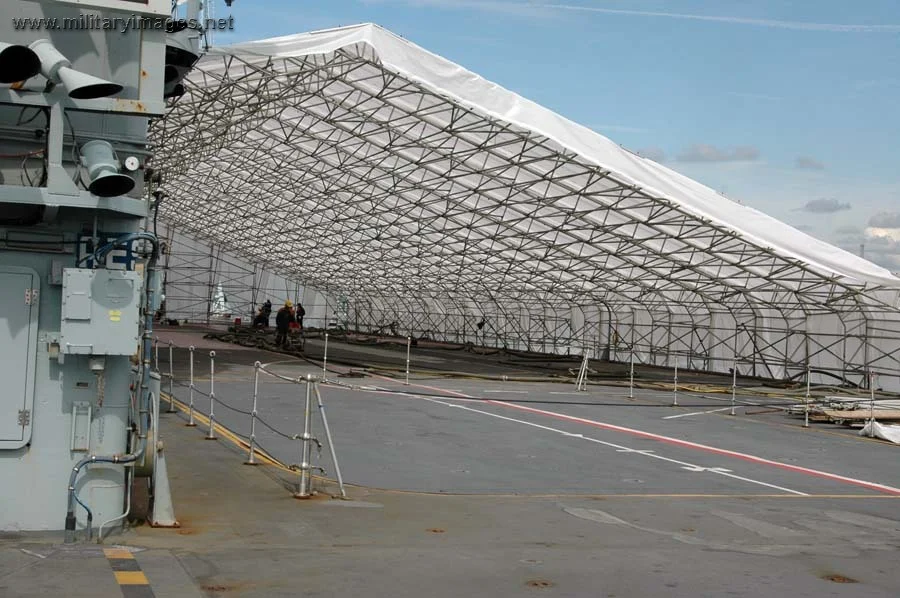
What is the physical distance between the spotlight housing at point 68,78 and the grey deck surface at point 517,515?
366 cm

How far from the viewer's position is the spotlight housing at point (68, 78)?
24.6ft

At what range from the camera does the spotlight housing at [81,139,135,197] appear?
779cm

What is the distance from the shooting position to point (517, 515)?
10.4m

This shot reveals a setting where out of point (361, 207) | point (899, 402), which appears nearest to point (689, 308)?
point (361, 207)

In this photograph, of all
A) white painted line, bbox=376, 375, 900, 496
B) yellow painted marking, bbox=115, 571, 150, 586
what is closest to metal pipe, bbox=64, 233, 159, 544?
yellow painted marking, bbox=115, 571, 150, 586

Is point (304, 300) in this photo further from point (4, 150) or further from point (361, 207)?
point (4, 150)

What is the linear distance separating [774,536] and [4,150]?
825cm

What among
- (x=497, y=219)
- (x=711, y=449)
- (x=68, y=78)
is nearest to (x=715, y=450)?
(x=711, y=449)

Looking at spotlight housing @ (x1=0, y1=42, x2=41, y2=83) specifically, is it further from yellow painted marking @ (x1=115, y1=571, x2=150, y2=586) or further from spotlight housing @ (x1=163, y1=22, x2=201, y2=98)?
yellow painted marking @ (x1=115, y1=571, x2=150, y2=586)

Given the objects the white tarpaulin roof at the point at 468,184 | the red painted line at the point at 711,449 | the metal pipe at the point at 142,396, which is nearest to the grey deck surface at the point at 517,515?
the red painted line at the point at 711,449

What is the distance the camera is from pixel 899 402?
24.6 meters

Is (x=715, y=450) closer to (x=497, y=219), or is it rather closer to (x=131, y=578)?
(x=131, y=578)

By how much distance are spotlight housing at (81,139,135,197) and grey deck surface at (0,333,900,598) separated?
295cm

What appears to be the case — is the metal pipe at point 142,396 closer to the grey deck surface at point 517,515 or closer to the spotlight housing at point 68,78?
the grey deck surface at point 517,515
